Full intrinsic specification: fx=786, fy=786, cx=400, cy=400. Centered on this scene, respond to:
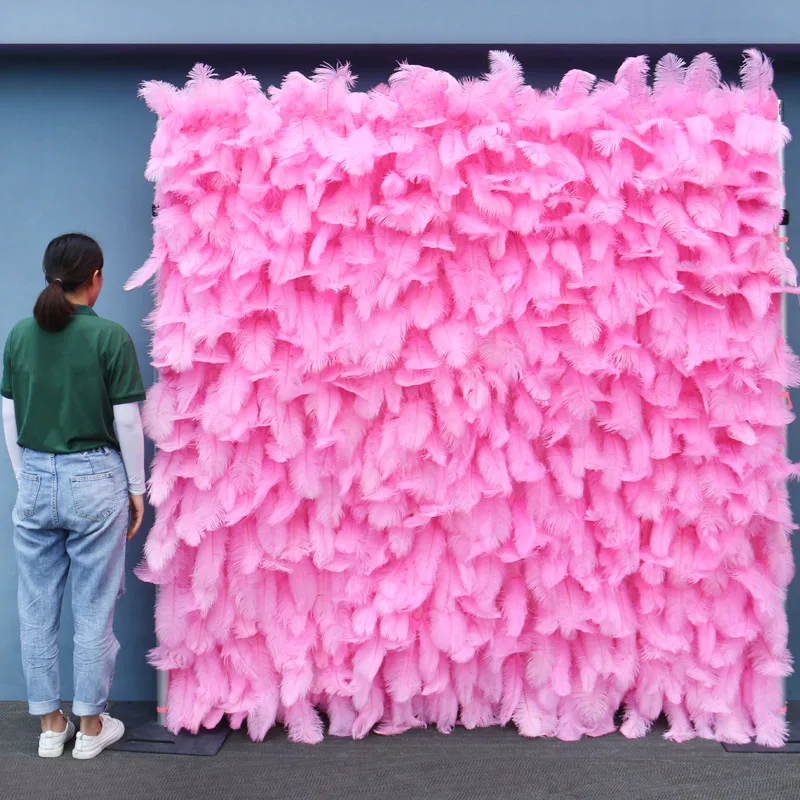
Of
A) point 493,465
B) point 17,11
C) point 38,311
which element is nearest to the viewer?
point 38,311

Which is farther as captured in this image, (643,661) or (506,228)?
(643,661)

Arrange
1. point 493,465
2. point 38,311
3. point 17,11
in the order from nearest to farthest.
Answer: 1. point 38,311
2. point 493,465
3. point 17,11

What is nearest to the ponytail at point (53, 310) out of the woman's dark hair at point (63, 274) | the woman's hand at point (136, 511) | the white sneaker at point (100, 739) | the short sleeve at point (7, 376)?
the woman's dark hair at point (63, 274)

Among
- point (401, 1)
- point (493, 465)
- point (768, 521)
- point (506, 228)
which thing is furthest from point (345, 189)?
point (768, 521)

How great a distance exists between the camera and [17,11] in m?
2.70

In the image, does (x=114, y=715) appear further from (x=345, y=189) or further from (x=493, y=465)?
(x=345, y=189)

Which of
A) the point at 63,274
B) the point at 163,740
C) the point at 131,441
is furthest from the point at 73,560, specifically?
the point at 63,274

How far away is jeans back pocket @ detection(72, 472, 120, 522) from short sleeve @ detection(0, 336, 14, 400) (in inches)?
14.5

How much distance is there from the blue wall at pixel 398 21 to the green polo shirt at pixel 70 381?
107 cm

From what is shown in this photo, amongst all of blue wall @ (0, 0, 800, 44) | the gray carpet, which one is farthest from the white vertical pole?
blue wall @ (0, 0, 800, 44)

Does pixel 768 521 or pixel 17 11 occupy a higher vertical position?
pixel 17 11

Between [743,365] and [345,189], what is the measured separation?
4.53 ft

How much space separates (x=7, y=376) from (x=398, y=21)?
1753 mm

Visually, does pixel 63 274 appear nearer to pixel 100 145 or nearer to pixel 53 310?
pixel 53 310
